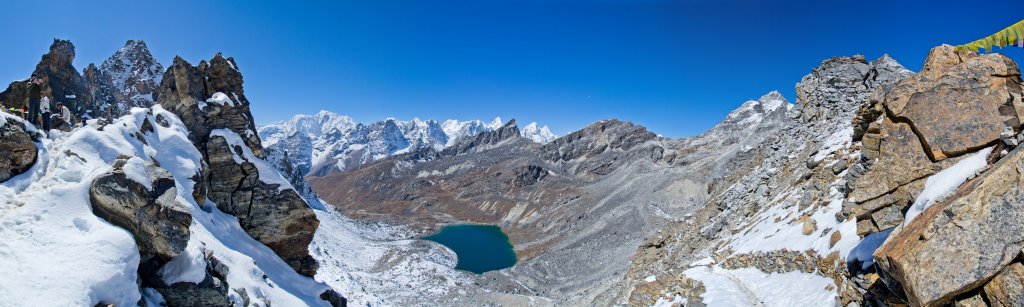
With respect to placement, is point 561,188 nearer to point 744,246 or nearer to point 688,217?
point 688,217

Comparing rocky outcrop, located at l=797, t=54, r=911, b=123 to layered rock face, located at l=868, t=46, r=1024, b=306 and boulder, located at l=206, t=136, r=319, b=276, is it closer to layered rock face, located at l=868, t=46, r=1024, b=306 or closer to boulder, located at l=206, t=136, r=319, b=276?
layered rock face, located at l=868, t=46, r=1024, b=306

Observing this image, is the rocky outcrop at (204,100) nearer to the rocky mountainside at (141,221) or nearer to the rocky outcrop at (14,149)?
the rocky mountainside at (141,221)

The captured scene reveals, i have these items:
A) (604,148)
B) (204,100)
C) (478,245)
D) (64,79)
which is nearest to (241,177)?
(204,100)

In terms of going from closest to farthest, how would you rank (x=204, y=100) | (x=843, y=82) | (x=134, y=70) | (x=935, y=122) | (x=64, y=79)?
(x=935, y=122)
(x=204, y=100)
(x=843, y=82)
(x=64, y=79)
(x=134, y=70)

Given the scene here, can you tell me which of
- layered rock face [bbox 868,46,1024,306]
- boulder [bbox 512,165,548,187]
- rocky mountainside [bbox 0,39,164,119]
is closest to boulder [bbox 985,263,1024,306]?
layered rock face [bbox 868,46,1024,306]

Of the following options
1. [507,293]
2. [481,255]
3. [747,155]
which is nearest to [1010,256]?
[507,293]

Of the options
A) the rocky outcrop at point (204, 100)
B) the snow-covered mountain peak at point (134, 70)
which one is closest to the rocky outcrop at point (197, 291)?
the rocky outcrop at point (204, 100)

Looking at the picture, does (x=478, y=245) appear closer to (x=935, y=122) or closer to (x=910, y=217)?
(x=935, y=122)
